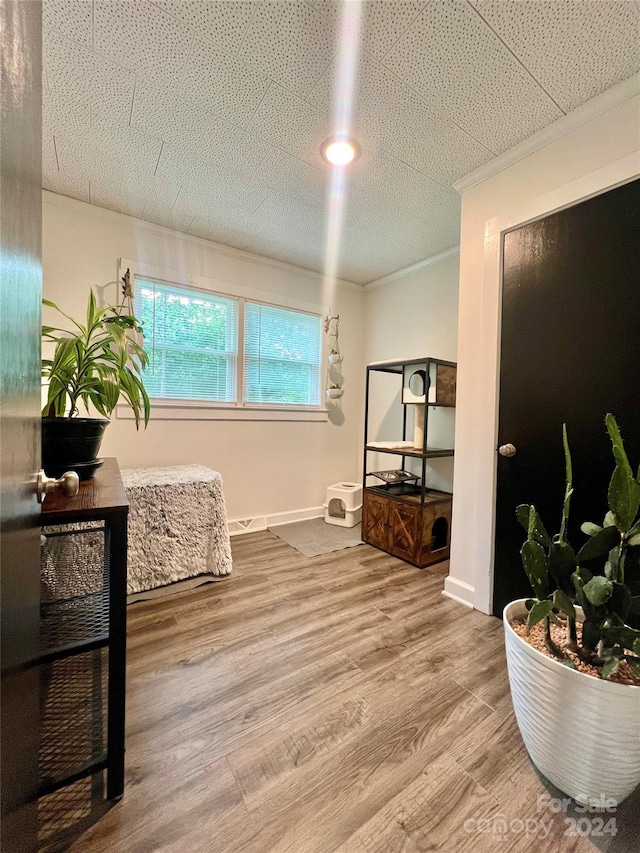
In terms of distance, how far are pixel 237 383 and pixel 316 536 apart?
1529 millimetres

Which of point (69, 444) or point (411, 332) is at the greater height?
point (411, 332)

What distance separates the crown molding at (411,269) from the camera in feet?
9.48

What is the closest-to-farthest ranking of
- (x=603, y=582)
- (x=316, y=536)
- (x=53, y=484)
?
(x=53, y=484), (x=603, y=582), (x=316, y=536)

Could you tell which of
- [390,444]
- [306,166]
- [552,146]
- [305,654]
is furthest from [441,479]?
[306,166]

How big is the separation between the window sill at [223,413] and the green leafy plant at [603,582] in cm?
247

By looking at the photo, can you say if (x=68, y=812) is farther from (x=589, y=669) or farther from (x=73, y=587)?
(x=589, y=669)

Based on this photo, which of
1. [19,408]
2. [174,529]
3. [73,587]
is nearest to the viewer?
[19,408]

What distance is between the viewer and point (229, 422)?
9.87 ft

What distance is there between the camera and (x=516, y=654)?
3.33 feet

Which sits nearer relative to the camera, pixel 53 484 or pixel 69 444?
pixel 53 484

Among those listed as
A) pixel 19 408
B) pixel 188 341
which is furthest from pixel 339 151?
pixel 19 408

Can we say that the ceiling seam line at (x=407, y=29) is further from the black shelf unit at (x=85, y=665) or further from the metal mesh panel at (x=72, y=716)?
the metal mesh panel at (x=72, y=716)

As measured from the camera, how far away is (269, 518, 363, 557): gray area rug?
269cm

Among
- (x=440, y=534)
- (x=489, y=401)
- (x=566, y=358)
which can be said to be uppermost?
(x=566, y=358)
